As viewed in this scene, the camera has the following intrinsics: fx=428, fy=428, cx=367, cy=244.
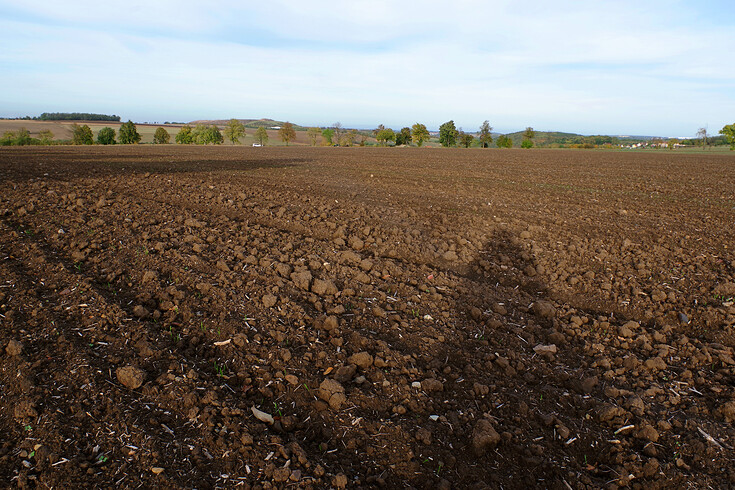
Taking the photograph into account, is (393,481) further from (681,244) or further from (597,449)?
(681,244)

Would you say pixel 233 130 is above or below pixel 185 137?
above

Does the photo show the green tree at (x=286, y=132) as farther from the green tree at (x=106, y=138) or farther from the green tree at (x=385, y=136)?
the green tree at (x=106, y=138)

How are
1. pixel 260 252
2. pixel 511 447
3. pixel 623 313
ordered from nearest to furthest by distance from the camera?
pixel 511 447 → pixel 623 313 → pixel 260 252

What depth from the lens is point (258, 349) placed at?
4.21 meters

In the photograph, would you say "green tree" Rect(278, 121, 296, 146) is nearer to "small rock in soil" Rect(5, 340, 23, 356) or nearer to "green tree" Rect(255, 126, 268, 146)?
"green tree" Rect(255, 126, 268, 146)

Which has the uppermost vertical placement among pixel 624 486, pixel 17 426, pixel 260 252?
pixel 260 252

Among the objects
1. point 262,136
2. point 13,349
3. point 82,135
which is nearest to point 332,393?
point 13,349

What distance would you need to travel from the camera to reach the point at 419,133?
11450 centimetres

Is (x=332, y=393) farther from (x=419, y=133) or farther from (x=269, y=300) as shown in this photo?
(x=419, y=133)

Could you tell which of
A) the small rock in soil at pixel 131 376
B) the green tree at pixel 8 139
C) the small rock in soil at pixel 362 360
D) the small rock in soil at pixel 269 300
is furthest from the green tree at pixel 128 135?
the small rock in soil at pixel 362 360

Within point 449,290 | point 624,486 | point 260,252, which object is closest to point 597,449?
point 624,486

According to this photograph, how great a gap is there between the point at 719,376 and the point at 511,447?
2613mm

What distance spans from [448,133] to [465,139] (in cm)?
494

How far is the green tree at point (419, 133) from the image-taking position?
114 meters
